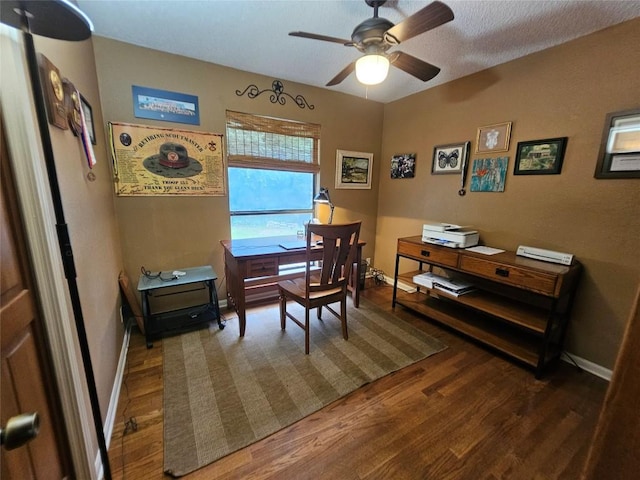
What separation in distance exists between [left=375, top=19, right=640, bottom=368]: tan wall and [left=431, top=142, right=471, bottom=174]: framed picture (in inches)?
2.8

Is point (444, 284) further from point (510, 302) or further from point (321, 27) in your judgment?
point (321, 27)

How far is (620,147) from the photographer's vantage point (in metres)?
1.71

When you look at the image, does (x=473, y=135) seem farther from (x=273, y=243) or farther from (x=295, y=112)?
(x=273, y=243)

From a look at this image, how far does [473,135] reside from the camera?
2.50 meters

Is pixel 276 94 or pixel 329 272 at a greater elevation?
pixel 276 94

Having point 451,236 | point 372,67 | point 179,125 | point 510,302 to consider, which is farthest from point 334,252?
point 179,125

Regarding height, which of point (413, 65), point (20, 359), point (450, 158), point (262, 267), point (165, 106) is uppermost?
point (413, 65)

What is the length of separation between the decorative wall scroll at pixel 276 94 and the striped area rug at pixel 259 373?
2.20 metres

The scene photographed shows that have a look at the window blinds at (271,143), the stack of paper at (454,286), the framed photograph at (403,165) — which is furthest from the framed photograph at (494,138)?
the window blinds at (271,143)

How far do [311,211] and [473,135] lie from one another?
1864mm

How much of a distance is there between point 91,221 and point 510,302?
3087 millimetres

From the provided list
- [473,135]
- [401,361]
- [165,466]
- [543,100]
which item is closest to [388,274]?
[401,361]

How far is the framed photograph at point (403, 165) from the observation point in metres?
3.10

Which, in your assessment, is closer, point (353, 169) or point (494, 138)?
point (494, 138)
